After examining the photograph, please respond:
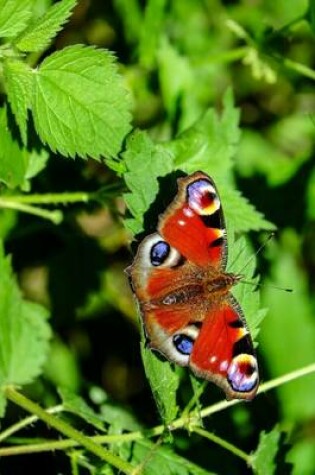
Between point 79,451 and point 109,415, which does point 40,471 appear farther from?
point 79,451

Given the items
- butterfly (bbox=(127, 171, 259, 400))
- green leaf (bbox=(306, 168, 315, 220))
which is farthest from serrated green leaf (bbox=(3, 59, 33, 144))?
green leaf (bbox=(306, 168, 315, 220))

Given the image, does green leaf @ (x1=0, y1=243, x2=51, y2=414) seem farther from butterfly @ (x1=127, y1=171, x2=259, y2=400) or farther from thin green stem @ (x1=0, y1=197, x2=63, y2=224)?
butterfly @ (x1=127, y1=171, x2=259, y2=400)

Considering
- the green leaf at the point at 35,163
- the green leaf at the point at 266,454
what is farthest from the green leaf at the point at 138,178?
the green leaf at the point at 266,454

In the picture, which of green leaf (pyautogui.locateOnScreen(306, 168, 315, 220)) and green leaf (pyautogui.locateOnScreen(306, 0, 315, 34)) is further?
green leaf (pyautogui.locateOnScreen(306, 168, 315, 220))

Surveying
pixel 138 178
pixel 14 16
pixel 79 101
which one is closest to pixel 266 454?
pixel 138 178

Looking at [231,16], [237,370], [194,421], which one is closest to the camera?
[237,370]

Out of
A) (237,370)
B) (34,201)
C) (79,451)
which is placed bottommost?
(79,451)

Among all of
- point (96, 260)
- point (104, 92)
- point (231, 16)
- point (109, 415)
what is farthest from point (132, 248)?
point (231, 16)
